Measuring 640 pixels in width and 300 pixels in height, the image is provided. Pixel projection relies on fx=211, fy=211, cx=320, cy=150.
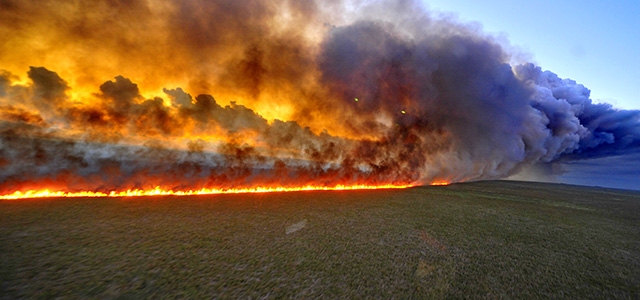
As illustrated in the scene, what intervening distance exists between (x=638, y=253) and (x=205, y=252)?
1000 cm

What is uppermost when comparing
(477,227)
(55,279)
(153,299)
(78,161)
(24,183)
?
(78,161)

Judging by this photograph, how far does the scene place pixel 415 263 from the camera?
3.75 metres

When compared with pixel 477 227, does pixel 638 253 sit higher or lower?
lower

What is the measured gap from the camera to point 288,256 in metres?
3.80

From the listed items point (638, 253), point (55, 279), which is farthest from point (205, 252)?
point (638, 253)

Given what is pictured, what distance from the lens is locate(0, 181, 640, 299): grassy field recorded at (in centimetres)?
282

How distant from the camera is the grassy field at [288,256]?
9.25 feet

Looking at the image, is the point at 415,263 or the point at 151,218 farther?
the point at 151,218

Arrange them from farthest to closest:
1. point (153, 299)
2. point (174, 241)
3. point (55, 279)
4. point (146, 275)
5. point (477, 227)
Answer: point (477, 227), point (174, 241), point (146, 275), point (55, 279), point (153, 299)

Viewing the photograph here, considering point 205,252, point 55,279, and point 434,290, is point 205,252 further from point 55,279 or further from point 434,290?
point 434,290

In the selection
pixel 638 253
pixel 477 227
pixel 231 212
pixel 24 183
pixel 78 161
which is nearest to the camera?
pixel 638 253

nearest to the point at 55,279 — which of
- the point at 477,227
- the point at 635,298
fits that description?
the point at 635,298

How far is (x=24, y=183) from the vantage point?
759 centimetres

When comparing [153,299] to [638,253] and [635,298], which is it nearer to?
[635,298]
